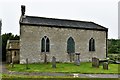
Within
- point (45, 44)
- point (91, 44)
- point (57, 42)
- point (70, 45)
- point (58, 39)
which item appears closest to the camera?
point (45, 44)

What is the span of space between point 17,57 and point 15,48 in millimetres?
1422

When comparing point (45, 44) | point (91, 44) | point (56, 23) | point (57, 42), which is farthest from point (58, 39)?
point (91, 44)

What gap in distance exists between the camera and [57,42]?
3125 cm

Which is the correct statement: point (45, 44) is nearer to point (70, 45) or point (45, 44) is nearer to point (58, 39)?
point (58, 39)

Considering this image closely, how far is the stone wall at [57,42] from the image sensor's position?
1153 inches

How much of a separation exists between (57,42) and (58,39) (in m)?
0.42

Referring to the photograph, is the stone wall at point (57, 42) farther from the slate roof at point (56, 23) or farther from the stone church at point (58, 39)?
the slate roof at point (56, 23)

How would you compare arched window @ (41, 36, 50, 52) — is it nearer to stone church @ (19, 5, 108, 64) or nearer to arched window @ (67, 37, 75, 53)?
stone church @ (19, 5, 108, 64)

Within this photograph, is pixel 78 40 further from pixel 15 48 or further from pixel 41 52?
pixel 15 48

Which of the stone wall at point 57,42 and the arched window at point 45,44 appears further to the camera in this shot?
the arched window at point 45,44

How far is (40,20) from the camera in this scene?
3219 centimetres

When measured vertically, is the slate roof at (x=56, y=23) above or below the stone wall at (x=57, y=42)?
above

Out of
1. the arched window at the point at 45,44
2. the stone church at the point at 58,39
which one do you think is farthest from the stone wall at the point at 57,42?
the arched window at the point at 45,44

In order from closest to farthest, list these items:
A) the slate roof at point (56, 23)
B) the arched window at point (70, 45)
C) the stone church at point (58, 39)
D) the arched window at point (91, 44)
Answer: the stone church at point (58, 39) → the slate roof at point (56, 23) → the arched window at point (70, 45) → the arched window at point (91, 44)
